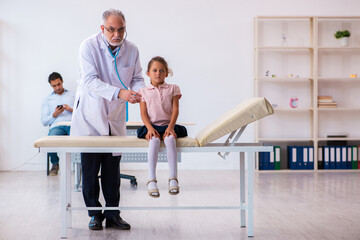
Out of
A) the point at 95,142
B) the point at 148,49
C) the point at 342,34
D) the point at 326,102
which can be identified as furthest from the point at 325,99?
the point at 95,142

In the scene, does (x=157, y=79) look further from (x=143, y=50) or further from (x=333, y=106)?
(x=333, y=106)

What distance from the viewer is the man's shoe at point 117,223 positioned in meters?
2.65

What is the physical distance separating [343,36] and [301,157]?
148 cm

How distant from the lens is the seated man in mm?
5168

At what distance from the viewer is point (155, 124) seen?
102 inches

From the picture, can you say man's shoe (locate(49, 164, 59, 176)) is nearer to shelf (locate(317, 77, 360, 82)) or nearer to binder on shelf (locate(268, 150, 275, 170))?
binder on shelf (locate(268, 150, 275, 170))

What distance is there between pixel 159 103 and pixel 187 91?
3.01m

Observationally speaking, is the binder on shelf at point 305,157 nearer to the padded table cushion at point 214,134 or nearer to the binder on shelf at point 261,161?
the binder on shelf at point 261,161

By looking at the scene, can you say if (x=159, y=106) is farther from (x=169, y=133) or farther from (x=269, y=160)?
(x=269, y=160)

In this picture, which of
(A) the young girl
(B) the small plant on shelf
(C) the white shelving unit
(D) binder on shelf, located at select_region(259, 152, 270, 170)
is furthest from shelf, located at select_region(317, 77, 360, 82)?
(A) the young girl

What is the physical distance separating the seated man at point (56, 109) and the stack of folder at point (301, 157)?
2.51m

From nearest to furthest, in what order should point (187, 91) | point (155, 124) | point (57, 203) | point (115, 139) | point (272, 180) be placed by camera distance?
point (115, 139) → point (155, 124) → point (57, 203) → point (272, 180) → point (187, 91)

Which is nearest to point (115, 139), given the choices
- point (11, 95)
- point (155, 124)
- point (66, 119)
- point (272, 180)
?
point (155, 124)

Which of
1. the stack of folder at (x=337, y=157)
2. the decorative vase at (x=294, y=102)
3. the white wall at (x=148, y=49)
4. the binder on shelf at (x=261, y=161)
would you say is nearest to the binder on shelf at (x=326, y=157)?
the stack of folder at (x=337, y=157)
